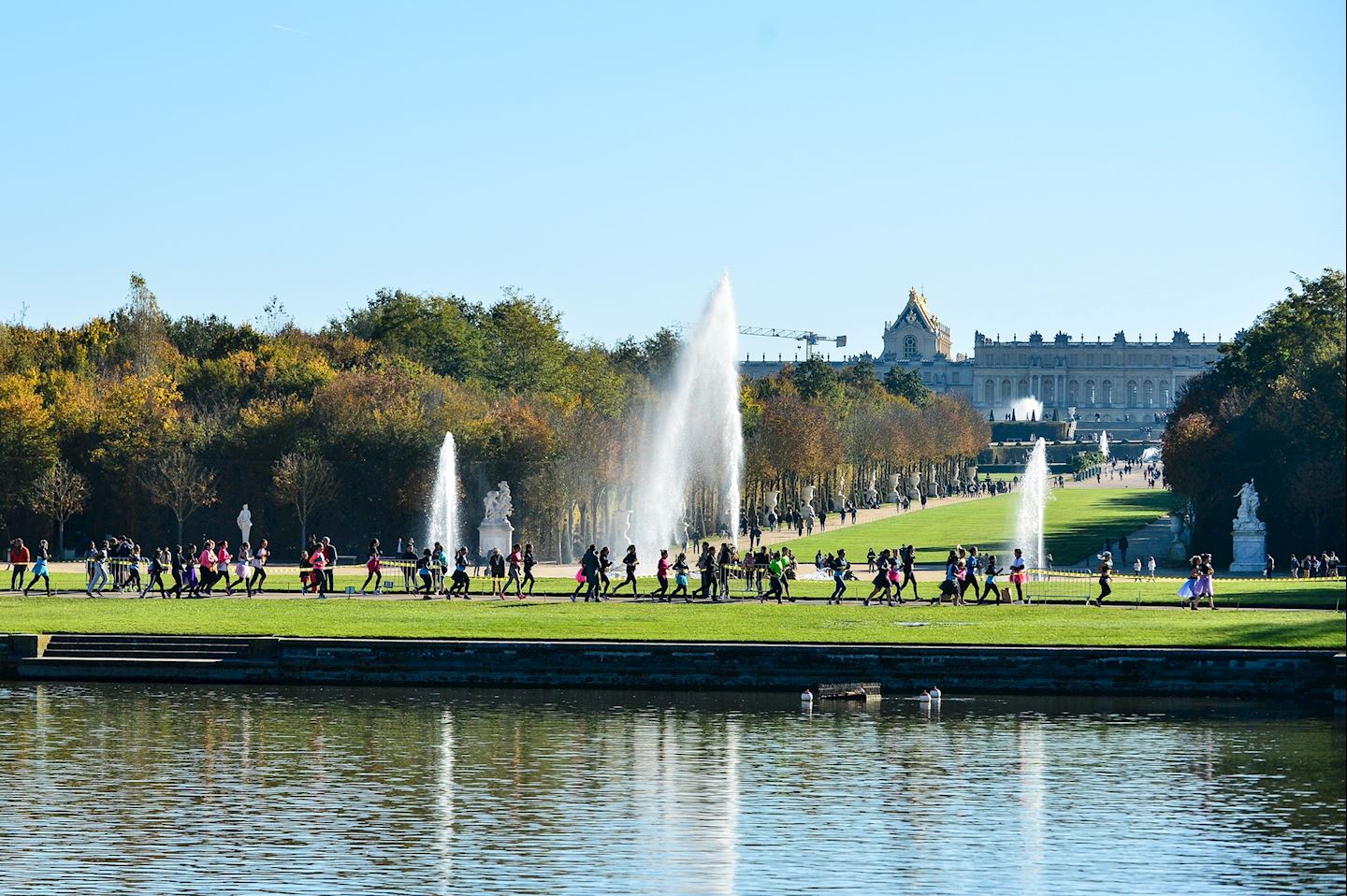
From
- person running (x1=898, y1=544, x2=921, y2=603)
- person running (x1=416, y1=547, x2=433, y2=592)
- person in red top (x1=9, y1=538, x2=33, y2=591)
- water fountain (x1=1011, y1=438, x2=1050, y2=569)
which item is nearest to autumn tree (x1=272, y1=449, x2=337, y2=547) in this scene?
person in red top (x1=9, y1=538, x2=33, y2=591)

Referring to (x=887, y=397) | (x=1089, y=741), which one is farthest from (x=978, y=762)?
(x=887, y=397)

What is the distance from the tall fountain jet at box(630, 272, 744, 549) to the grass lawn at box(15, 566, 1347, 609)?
8.55 m

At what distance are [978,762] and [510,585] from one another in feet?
88.7

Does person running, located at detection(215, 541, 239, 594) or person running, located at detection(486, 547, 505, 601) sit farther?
person running, located at detection(486, 547, 505, 601)

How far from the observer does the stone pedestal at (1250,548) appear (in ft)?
239

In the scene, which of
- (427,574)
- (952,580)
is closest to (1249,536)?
(952,580)

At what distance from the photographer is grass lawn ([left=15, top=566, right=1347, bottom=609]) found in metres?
52.8

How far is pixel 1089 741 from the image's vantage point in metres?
34.3

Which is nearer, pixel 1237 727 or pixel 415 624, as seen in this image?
pixel 1237 727

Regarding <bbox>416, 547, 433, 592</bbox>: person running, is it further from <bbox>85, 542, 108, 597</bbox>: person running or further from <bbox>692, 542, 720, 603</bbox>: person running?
<bbox>85, 542, 108, 597</bbox>: person running

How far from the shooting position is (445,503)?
81.2 m

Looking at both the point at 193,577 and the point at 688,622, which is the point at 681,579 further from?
the point at 193,577

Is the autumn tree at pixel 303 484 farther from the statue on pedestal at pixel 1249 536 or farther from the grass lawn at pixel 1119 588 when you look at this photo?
the statue on pedestal at pixel 1249 536

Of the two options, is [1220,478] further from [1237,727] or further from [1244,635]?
[1237,727]
